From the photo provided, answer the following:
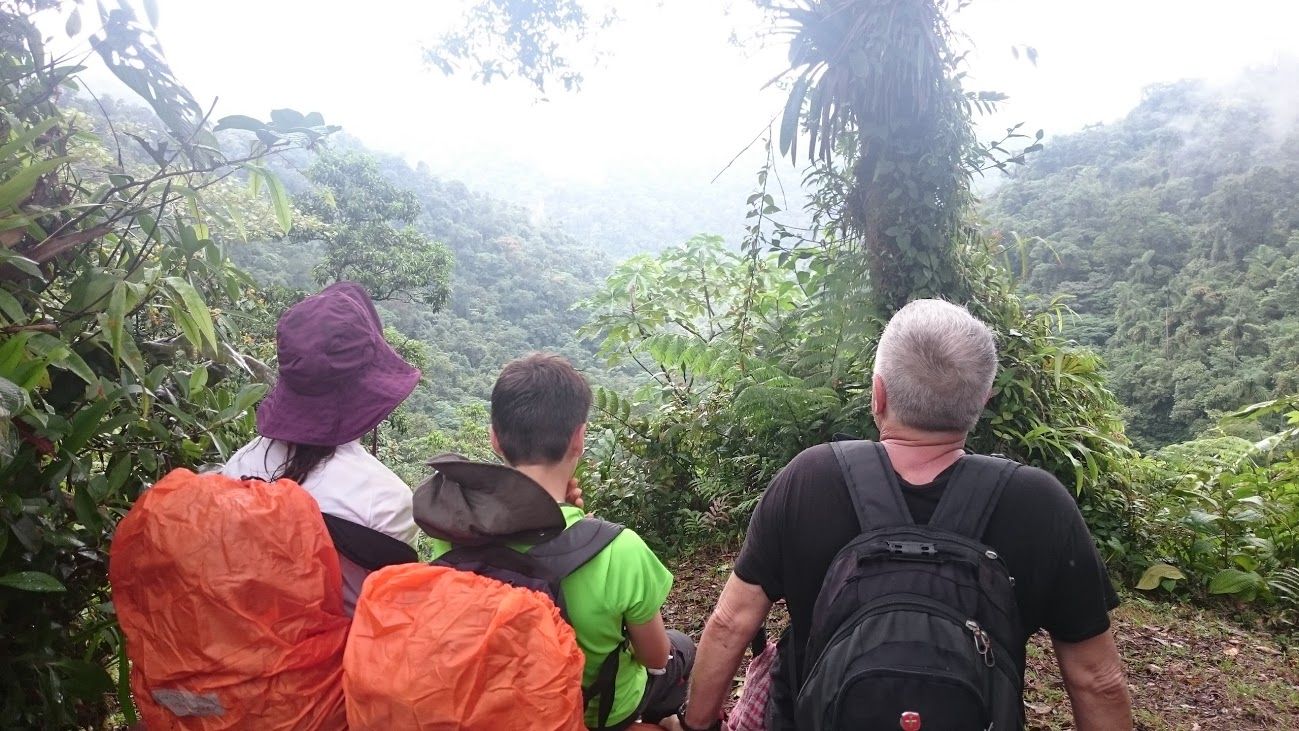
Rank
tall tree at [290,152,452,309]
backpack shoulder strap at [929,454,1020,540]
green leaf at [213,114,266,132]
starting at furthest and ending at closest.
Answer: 1. tall tree at [290,152,452,309]
2. green leaf at [213,114,266,132]
3. backpack shoulder strap at [929,454,1020,540]

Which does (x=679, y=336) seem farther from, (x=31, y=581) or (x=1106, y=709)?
(x=31, y=581)

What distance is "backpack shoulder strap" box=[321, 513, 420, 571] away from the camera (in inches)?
68.7

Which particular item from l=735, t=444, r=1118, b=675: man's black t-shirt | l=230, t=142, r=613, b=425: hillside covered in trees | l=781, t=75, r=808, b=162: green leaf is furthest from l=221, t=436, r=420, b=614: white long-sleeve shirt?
l=230, t=142, r=613, b=425: hillside covered in trees

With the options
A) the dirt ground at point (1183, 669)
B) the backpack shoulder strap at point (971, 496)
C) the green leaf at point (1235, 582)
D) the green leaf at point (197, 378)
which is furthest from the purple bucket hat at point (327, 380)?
the green leaf at point (1235, 582)

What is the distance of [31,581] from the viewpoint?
1.56m

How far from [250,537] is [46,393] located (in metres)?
0.96

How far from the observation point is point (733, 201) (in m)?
54.2

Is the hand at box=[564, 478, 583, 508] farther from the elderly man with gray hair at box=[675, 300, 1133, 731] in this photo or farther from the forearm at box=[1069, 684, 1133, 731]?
the forearm at box=[1069, 684, 1133, 731]

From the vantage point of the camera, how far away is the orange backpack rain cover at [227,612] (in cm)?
136

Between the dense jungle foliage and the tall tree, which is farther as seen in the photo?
the tall tree

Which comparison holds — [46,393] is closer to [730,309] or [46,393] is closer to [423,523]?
[423,523]

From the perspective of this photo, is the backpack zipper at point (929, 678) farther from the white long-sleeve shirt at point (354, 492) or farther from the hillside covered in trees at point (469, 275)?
the hillside covered in trees at point (469, 275)

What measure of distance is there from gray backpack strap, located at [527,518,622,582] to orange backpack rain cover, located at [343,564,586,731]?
0.30m

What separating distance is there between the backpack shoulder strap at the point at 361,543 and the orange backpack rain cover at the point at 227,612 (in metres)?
0.30
